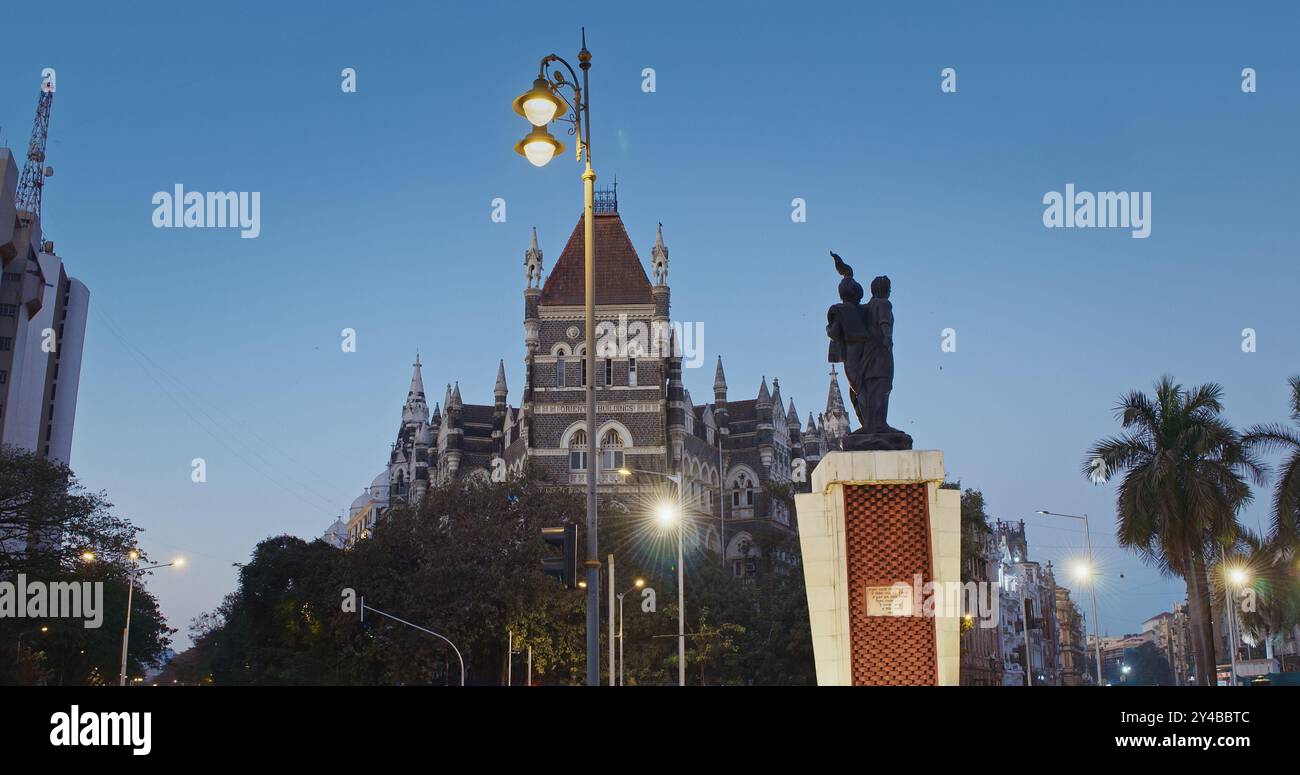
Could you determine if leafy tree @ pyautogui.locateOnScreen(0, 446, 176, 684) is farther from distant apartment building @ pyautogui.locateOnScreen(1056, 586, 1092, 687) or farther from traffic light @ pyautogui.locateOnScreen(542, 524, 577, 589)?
distant apartment building @ pyautogui.locateOnScreen(1056, 586, 1092, 687)

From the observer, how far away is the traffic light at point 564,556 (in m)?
13.7

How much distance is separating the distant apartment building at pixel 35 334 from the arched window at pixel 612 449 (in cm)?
3091

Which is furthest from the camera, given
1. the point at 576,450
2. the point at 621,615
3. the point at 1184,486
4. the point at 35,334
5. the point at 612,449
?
the point at 35,334

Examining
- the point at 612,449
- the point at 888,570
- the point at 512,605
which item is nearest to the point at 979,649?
the point at 612,449

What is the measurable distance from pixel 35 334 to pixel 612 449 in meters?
61.2

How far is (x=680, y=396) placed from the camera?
69438 millimetres

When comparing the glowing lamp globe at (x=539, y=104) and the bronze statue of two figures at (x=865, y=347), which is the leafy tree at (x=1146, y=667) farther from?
the glowing lamp globe at (x=539, y=104)

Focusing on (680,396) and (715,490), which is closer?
(680,396)

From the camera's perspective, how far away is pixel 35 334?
99.8 meters

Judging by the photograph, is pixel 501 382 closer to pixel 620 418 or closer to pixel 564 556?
pixel 620 418

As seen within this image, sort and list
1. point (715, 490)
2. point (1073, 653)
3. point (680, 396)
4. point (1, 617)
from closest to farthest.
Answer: point (1, 617), point (680, 396), point (715, 490), point (1073, 653)

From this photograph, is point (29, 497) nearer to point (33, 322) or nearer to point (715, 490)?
point (715, 490)
